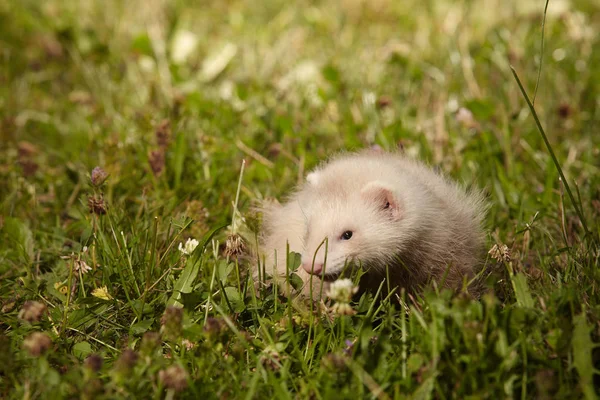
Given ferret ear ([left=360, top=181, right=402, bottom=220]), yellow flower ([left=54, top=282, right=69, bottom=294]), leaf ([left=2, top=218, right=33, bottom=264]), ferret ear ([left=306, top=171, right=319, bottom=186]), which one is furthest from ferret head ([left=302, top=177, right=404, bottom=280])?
leaf ([left=2, top=218, right=33, bottom=264])

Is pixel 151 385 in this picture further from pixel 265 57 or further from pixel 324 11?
pixel 324 11

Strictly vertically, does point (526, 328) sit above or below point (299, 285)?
above

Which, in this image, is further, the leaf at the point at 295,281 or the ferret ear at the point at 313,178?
the ferret ear at the point at 313,178

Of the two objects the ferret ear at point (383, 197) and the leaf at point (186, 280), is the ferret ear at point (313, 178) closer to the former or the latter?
the ferret ear at point (383, 197)

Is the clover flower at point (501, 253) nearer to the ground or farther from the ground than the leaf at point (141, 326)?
farther from the ground

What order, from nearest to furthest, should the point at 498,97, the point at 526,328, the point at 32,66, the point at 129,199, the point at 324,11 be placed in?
A: 1. the point at 526,328
2. the point at 129,199
3. the point at 498,97
4. the point at 32,66
5. the point at 324,11

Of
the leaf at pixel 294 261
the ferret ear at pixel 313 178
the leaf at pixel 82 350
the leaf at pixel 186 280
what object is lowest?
the leaf at pixel 82 350

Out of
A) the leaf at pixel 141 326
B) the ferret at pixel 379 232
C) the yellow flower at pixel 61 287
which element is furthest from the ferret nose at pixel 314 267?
the yellow flower at pixel 61 287

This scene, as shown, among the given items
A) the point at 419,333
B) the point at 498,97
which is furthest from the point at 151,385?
the point at 498,97
